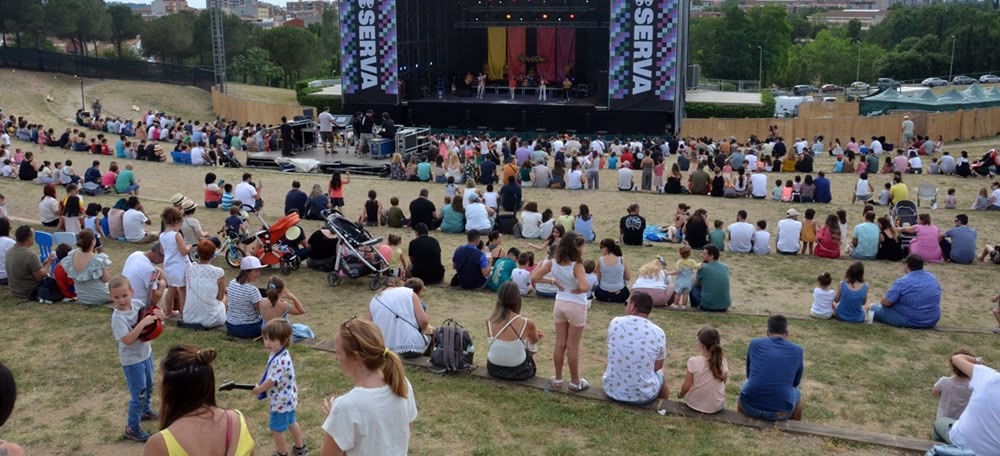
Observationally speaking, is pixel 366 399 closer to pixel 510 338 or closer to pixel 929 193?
pixel 510 338

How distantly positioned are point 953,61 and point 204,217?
7037 cm

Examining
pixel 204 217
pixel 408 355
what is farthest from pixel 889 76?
pixel 408 355

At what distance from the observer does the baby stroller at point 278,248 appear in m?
11.7

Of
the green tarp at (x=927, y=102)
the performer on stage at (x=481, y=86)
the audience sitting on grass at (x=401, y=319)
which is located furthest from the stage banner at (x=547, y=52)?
the audience sitting on grass at (x=401, y=319)

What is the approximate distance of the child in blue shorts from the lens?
5.68m

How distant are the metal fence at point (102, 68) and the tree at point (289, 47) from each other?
15.4 metres

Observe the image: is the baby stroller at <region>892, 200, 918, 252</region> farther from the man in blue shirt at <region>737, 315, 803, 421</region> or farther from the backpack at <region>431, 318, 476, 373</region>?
the backpack at <region>431, 318, 476, 373</region>

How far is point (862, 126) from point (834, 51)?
57.0m

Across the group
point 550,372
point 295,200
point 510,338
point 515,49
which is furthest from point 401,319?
point 515,49

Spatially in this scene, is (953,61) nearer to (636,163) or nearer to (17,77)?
(636,163)

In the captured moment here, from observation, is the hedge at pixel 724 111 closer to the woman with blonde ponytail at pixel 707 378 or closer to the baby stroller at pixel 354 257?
the baby stroller at pixel 354 257

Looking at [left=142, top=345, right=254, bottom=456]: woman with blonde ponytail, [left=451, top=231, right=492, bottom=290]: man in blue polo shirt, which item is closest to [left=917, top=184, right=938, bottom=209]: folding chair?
[left=451, top=231, right=492, bottom=290]: man in blue polo shirt

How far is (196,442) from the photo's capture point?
3.73 m

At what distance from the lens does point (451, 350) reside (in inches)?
296
